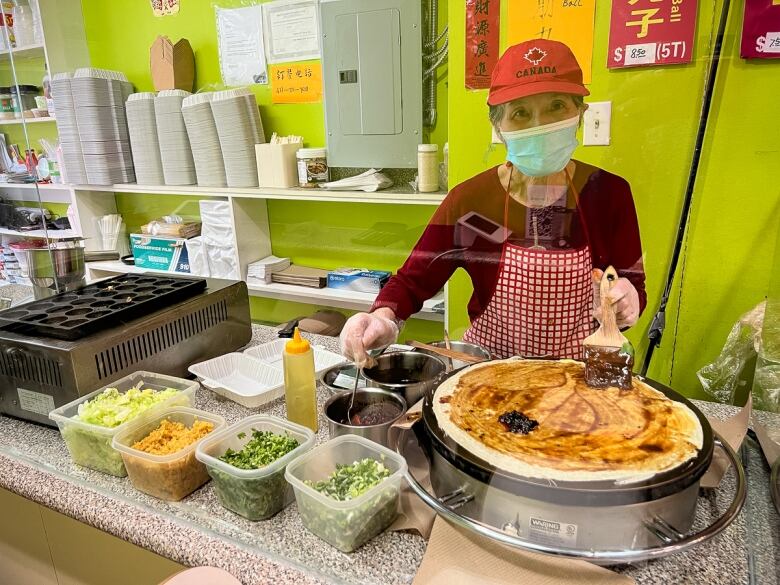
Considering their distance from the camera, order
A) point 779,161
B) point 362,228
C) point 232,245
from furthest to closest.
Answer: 1. point 232,245
2. point 362,228
3. point 779,161

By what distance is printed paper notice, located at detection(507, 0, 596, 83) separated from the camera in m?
1.08

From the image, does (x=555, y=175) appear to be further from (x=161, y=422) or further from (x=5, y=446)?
(x=5, y=446)

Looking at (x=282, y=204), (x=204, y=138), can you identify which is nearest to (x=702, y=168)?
(x=282, y=204)

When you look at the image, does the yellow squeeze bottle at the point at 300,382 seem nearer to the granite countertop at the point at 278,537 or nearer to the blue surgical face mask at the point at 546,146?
the granite countertop at the point at 278,537

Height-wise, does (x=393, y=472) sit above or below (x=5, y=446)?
above

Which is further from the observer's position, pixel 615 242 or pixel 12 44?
pixel 12 44

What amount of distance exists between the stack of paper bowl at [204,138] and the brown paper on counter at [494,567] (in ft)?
7.23

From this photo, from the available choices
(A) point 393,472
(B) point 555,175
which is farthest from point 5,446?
(B) point 555,175

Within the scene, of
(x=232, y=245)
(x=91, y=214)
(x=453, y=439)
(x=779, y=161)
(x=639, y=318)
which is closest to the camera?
(x=453, y=439)

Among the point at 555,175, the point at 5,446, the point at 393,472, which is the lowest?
the point at 5,446

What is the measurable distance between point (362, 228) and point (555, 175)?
96 centimetres

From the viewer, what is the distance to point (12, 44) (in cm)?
261

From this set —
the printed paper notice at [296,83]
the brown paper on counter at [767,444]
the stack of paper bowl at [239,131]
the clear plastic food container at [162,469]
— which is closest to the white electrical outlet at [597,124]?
the brown paper on counter at [767,444]

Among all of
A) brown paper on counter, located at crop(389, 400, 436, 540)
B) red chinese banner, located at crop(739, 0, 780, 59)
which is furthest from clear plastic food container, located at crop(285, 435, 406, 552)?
red chinese banner, located at crop(739, 0, 780, 59)
